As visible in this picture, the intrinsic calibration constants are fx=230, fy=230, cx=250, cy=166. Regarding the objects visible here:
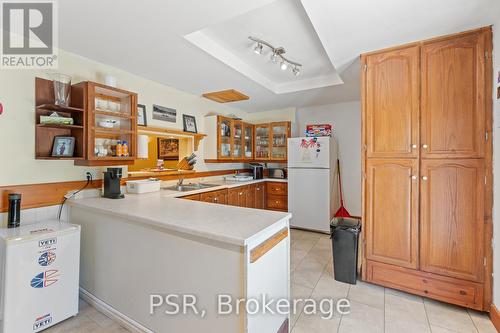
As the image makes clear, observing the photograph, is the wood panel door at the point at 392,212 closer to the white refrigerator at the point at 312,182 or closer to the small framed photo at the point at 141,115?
the white refrigerator at the point at 312,182

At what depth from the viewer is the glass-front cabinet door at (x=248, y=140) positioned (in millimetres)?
4523

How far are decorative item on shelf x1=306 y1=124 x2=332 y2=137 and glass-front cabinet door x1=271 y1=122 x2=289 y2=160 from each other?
1.67 ft

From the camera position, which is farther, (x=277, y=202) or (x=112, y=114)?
(x=277, y=202)

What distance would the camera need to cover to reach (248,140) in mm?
4680

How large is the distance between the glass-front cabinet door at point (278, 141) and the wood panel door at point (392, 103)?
2.36 m

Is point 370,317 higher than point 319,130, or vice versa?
point 319,130

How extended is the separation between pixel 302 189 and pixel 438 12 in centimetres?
281

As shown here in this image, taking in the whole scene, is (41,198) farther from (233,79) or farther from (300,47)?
(300,47)

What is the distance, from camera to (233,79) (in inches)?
118

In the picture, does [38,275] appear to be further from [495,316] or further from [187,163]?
[495,316]

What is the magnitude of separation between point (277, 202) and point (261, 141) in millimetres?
1291

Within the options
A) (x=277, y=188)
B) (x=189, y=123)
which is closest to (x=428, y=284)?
(x=277, y=188)

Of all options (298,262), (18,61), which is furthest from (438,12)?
(18,61)

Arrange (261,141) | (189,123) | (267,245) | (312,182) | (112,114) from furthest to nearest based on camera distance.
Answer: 1. (261,141)
2. (312,182)
3. (189,123)
4. (112,114)
5. (267,245)
